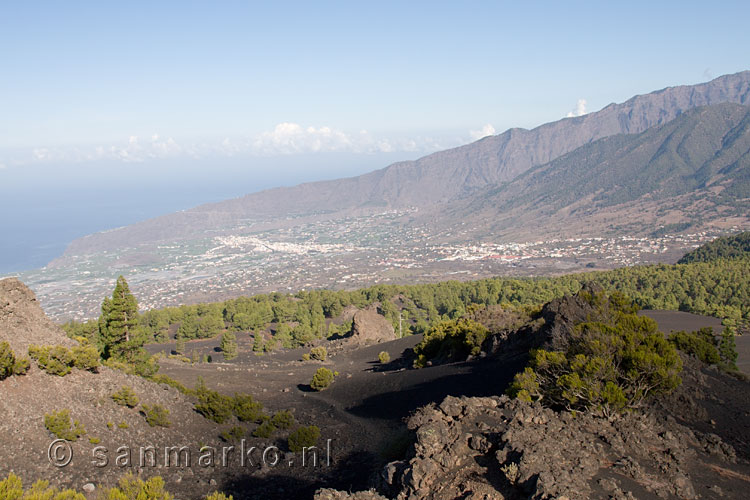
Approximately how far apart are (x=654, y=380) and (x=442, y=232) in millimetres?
168605

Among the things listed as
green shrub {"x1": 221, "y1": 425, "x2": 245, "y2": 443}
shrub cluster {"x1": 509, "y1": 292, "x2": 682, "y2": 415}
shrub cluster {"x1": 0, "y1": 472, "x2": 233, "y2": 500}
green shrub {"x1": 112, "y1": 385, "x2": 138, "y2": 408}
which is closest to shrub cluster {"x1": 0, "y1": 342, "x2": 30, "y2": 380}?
green shrub {"x1": 112, "y1": 385, "x2": 138, "y2": 408}

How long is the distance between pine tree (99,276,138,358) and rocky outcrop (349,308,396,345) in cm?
2046

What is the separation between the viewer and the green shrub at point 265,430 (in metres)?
17.1

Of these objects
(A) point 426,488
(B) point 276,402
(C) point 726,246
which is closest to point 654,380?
(A) point 426,488

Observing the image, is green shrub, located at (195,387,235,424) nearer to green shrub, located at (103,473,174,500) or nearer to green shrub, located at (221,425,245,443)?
green shrub, located at (221,425,245,443)

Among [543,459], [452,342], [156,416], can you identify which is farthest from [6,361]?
[452,342]

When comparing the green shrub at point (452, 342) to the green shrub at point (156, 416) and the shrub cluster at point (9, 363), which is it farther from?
the shrub cluster at point (9, 363)

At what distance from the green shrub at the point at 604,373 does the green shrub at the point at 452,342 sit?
1283cm

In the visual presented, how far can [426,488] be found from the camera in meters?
9.74

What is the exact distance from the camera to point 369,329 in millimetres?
44375

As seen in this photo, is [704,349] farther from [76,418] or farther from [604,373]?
[76,418]

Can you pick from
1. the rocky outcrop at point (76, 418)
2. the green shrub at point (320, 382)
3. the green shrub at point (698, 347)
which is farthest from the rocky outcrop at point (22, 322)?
the green shrub at point (698, 347)

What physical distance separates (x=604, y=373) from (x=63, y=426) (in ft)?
46.6

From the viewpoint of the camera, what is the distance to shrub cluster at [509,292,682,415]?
13258mm
